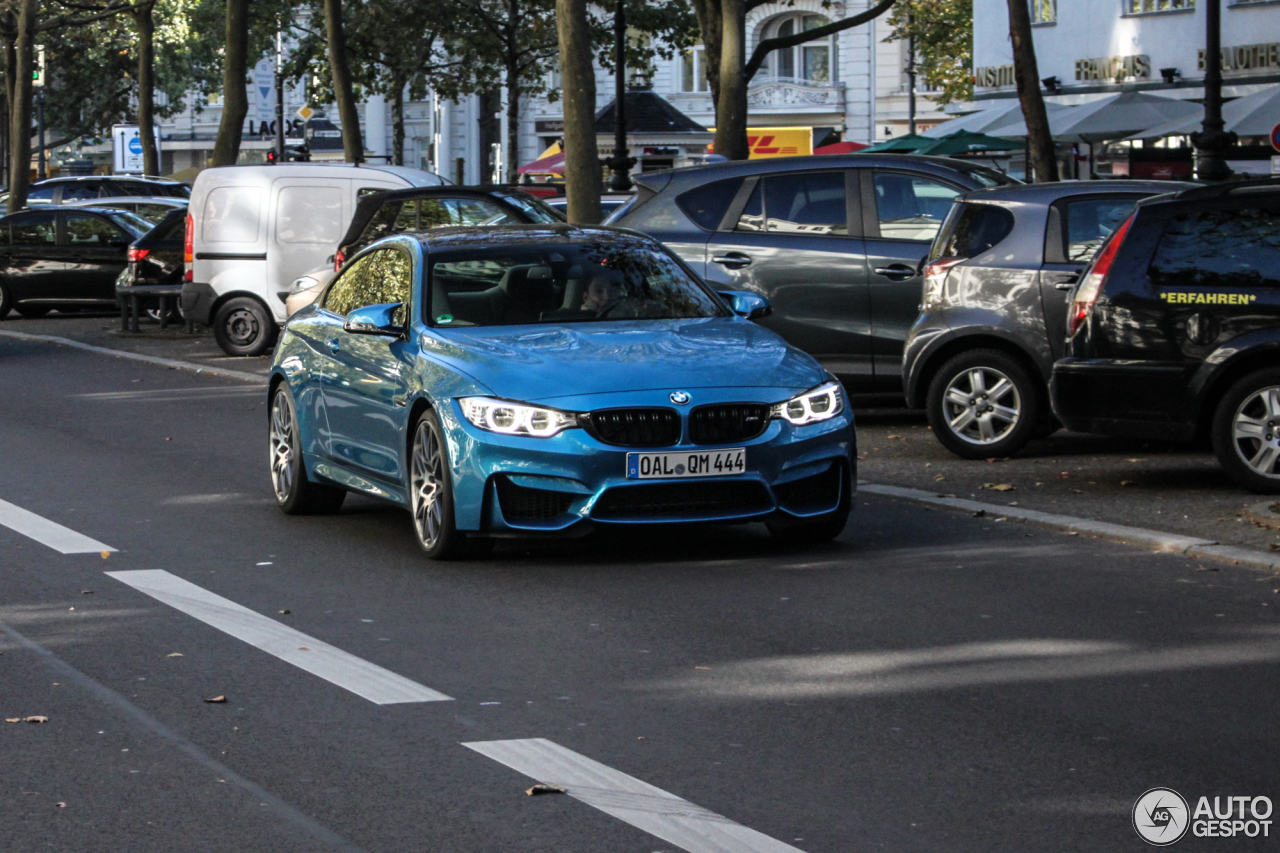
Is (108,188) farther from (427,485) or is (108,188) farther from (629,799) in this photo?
(629,799)

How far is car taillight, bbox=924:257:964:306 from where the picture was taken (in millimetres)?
12836

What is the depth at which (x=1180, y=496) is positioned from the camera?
1099cm

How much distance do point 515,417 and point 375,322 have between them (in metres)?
1.25

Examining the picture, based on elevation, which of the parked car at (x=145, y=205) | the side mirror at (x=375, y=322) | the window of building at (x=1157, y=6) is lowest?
the side mirror at (x=375, y=322)

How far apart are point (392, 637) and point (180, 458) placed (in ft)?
21.1

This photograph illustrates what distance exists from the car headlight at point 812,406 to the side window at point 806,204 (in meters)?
5.26

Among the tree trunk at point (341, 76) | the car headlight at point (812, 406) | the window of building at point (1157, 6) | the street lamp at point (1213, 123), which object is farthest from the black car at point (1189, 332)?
the window of building at point (1157, 6)

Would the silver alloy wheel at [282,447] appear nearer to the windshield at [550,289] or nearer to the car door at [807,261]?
the windshield at [550,289]

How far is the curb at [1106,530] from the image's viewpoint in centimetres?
901

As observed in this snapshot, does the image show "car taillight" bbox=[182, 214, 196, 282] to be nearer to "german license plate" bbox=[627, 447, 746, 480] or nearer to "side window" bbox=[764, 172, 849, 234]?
"side window" bbox=[764, 172, 849, 234]

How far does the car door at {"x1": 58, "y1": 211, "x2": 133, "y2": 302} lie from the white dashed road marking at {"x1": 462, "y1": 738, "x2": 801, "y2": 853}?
24271 millimetres

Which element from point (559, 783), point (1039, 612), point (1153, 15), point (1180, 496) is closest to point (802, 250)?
point (1180, 496)

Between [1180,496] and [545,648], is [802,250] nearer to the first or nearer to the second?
[1180,496]

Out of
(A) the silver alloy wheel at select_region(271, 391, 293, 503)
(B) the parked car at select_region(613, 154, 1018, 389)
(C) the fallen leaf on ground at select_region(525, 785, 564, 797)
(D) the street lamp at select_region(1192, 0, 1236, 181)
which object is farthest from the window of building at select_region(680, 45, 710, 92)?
(C) the fallen leaf on ground at select_region(525, 785, 564, 797)
